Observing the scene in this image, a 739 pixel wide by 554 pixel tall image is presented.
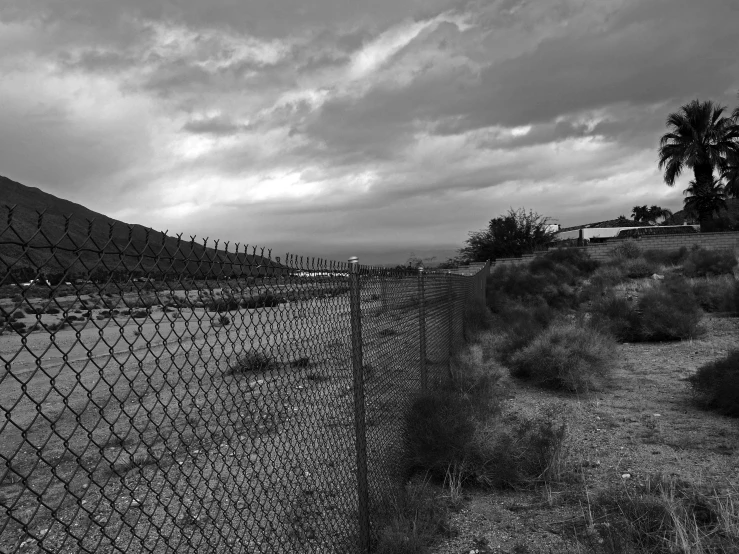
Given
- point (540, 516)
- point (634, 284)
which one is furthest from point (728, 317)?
point (540, 516)

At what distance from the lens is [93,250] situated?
5.66 ft

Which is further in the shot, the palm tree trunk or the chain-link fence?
the palm tree trunk

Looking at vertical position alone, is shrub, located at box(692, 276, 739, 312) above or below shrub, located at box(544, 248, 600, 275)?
below

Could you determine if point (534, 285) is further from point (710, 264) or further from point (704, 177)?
point (704, 177)

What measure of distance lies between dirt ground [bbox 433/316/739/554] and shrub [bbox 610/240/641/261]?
788 inches

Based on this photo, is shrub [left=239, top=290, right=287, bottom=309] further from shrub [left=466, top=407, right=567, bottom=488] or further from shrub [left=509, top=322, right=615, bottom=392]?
shrub [left=509, top=322, right=615, bottom=392]

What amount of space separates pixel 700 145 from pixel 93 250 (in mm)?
47518

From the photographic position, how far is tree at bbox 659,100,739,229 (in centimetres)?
4203

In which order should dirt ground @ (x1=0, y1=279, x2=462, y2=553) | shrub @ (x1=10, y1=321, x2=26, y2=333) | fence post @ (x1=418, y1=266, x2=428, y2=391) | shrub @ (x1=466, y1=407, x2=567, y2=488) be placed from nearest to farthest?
shrub @ (x1=10, y1=321, x2=26, y2=333) → dirt ground @ (x1=0, y1=279, x2=462, y2=553) → shrub @ (x1=466, y1=407, x2=567, y2=488) → fence post @ (x1=418, y1=266, x2=428, y2=391)

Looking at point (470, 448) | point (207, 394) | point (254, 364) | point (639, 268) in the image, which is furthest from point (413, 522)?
point (639, 268)

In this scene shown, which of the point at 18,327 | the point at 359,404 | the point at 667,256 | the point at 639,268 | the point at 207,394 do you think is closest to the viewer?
the point at 18,327

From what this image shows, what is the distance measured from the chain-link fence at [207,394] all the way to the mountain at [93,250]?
11 millimetres

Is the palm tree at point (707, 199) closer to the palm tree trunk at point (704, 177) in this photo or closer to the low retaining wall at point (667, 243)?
the palm tree trunk at point (704, 177)

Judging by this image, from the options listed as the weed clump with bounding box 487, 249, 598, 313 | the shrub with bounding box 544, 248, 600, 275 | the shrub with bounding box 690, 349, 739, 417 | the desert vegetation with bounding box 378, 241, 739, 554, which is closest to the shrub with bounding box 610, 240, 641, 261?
the shrub with bounding box 544, 248, 600, 275
